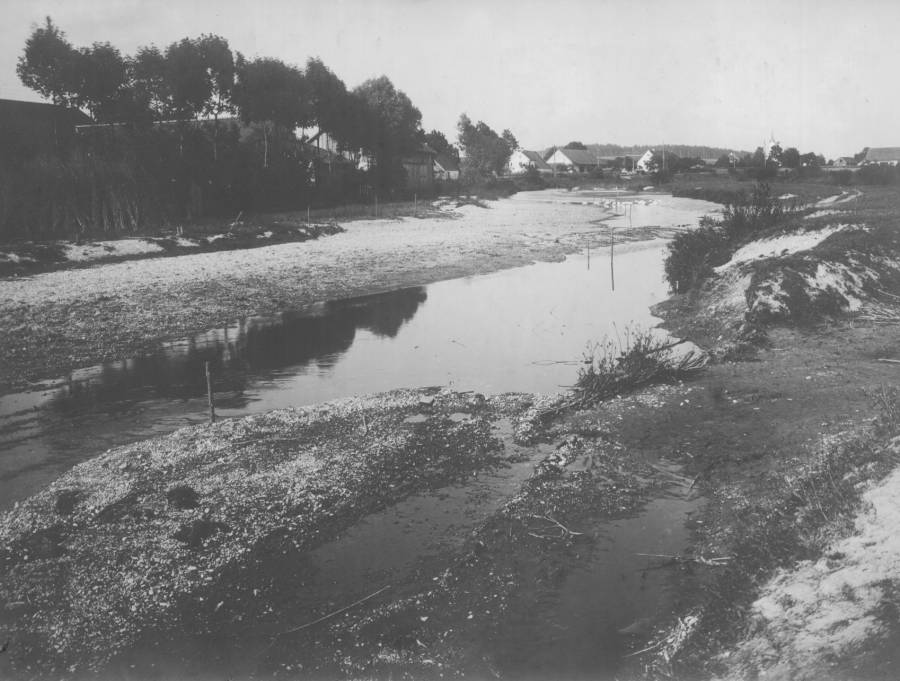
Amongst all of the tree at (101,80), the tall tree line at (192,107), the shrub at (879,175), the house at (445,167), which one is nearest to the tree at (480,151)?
the house at (445,167)

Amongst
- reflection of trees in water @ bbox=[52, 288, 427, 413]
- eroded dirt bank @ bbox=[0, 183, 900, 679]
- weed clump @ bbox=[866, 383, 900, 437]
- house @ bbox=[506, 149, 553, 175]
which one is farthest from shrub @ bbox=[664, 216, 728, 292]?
house @ bbox=[506, 149, 553, 175]

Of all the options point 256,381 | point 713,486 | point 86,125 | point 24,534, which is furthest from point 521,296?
point 86,125

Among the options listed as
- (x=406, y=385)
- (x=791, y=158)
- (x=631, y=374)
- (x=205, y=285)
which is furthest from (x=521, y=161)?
(x=631, y=374)

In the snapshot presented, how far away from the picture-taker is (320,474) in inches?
292

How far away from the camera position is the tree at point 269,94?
3725cm

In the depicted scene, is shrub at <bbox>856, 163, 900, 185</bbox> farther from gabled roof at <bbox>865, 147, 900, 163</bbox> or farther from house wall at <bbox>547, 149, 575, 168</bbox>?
house wall at <bbox>547, 149, 575, 168</bbox>

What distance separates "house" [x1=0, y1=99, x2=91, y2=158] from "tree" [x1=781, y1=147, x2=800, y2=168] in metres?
79.5

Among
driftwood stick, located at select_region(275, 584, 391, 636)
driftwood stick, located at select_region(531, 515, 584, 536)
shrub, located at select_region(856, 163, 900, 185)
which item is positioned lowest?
driftwood stick, located at select_region(275, 584, 391, 636)

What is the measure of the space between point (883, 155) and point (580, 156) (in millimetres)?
50195

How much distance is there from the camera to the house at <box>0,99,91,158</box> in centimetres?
2722

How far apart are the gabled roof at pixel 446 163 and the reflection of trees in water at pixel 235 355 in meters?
Result: 75.7

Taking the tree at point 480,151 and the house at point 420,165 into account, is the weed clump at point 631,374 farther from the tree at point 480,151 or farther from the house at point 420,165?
the tree at point 480,151

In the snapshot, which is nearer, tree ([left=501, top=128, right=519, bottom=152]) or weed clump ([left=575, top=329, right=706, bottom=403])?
weed clump ([left=575, top=329, right=706, bottom=403])

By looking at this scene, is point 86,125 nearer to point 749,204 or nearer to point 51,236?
point 51,236
